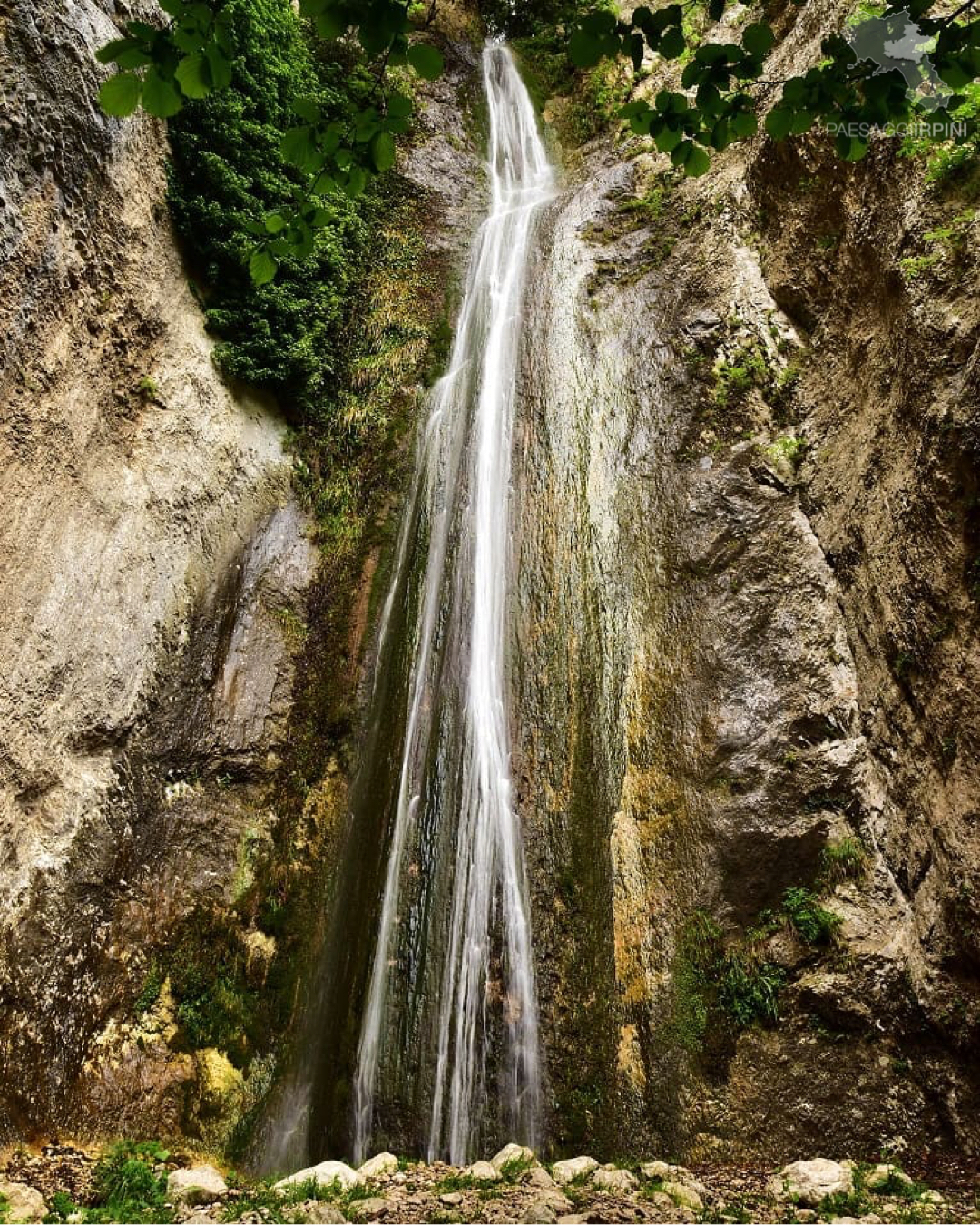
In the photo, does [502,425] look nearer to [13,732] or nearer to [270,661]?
[270,661]

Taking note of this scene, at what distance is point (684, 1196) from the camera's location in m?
3.61

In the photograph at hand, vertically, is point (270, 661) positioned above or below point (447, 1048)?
above

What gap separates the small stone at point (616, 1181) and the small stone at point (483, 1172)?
0.52 m

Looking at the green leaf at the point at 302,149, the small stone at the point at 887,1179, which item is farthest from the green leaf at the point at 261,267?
the small stone at the point at 887,1179

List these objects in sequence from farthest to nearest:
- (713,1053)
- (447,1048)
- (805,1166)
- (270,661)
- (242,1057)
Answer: (270,661)
(242,1057)
(447,1048)
(713,1053)
(805,1166)

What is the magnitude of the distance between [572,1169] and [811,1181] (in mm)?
1204

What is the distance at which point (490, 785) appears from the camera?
5773mm

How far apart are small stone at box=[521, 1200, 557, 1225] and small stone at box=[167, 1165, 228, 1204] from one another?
5.88 feet

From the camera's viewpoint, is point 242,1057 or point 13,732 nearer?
point 13,732

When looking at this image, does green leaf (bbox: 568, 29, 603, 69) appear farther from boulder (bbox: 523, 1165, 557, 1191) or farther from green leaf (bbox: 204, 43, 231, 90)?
boulder (bbox: 523, 1165, 557, 1191)

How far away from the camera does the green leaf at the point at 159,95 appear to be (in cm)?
180

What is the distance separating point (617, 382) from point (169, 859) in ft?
19.6

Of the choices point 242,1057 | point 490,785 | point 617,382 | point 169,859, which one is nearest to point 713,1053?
point 490,785
